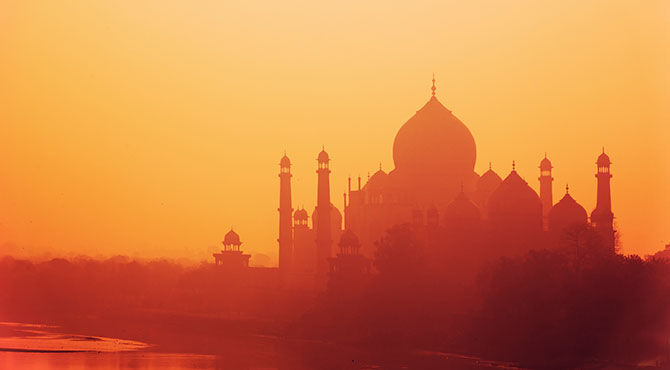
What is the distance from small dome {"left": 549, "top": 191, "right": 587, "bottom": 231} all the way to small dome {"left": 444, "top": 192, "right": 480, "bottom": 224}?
3.71 meters

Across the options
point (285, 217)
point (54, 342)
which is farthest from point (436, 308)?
point (285, 217)

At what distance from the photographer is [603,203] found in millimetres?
79500

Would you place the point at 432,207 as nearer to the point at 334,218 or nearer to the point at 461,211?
the point at 461,211

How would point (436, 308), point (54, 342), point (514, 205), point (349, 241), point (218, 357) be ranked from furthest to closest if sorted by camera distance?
point (349, 241) < point (514, 205) < point (54, 342) < point (436, 308) < point (218, 357)

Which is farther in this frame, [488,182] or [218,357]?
[488,182]

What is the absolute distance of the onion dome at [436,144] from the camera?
282 feet

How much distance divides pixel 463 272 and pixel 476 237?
7.75ft

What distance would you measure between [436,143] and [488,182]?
11.7ft

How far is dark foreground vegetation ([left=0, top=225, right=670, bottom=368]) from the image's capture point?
57.3 metres

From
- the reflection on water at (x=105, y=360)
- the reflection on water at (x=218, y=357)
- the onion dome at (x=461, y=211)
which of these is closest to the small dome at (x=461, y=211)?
the onion dome at (x=461, y=211)

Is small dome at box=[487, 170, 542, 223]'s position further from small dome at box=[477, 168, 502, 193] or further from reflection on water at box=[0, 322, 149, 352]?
reflection on water at box=[0, 322, 149, 352]

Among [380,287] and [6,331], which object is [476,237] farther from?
[6,331]

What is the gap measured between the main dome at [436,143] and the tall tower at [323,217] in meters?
4.52

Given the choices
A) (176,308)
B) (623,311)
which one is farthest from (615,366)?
(176,308)
